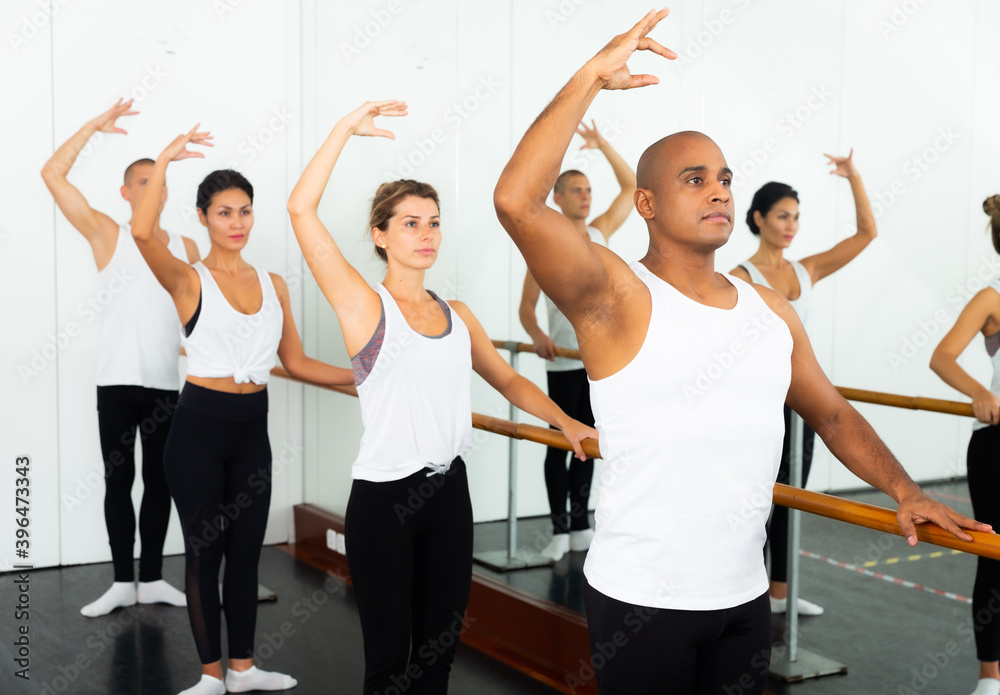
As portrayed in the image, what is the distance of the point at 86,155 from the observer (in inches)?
183

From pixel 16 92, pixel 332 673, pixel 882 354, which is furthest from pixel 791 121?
pixel 16 92

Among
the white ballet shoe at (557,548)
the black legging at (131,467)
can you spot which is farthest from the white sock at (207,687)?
the white ballet shoe at (557,548)

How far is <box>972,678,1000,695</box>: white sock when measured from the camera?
9.12ft

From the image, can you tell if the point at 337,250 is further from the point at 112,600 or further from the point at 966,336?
the point at 112,600

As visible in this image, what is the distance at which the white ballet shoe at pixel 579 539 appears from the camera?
3928 mm

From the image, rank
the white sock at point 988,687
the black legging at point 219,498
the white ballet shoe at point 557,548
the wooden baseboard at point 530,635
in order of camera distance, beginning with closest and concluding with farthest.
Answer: the white sock at point 988,687, the black legging at point 219,498, the wooden baseboard at point 530,635, the white ballet shoe at point 557,548

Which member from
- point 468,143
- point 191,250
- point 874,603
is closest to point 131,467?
point 191,250

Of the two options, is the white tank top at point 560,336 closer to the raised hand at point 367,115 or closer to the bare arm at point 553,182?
the raised hand at point 367,115

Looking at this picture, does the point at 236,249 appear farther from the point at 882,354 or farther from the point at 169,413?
the point at 882,354

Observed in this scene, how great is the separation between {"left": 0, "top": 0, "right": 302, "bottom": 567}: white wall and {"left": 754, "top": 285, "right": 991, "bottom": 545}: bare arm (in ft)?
12.3

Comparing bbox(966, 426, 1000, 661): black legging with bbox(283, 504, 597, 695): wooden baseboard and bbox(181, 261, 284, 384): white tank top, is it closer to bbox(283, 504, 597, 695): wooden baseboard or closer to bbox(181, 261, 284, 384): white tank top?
bbox(283, 504, 597, 695): wooden baseboard

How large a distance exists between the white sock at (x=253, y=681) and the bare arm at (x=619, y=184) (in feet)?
6.74

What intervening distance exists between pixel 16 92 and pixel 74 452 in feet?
5.46

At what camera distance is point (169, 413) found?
13.7 ft
